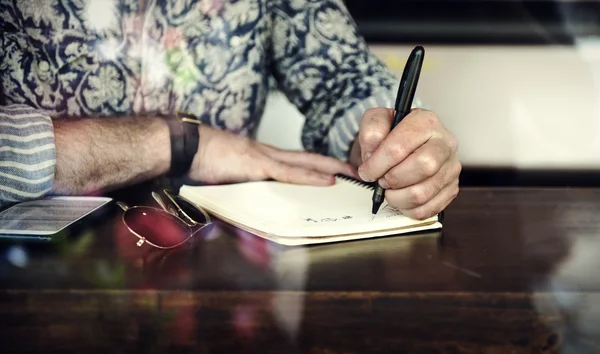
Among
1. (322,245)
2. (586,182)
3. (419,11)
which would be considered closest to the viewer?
(322,245)

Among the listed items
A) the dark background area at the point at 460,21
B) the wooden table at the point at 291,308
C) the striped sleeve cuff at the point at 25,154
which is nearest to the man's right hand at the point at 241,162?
the striped sleeve cuff at the point at 25,154

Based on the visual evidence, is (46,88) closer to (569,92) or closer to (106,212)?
(106,212)

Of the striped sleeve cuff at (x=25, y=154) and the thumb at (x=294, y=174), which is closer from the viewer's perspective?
the striped sleeve cuff at (x=25, y=154)

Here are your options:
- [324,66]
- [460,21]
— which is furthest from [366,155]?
[460,21]

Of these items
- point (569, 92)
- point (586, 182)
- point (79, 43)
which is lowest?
point (586, 182)

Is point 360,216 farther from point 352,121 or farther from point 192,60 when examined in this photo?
point 192,60

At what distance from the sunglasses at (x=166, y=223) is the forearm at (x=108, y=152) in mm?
143

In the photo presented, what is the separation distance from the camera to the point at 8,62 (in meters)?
1.05

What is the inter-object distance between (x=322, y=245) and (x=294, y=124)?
3.69ft

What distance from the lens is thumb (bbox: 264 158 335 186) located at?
81 centimetres

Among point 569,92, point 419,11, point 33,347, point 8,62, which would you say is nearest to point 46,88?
point 8,62

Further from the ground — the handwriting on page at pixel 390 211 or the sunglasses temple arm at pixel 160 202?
the handwriting on page at pixel 390 211

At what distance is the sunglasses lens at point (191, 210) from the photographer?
65 centimetres

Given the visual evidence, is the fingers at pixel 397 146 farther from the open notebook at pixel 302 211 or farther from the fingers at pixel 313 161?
the fingers at pixel 313 161
